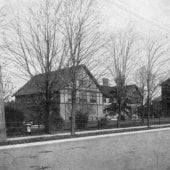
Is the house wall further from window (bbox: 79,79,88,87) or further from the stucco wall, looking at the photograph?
the stucco wall

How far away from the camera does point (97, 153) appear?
4234mm

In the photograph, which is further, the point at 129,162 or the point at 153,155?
the point at 153,155

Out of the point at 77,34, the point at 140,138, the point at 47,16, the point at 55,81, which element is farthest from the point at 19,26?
the point at 140,138

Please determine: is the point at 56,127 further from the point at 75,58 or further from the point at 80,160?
the point at 80,160

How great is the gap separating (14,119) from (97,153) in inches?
558

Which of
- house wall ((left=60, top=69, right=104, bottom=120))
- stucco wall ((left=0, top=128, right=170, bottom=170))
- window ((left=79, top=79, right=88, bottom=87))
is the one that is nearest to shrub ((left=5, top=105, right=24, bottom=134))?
house wall ((left=60, top=69, right=104, bottom=120))

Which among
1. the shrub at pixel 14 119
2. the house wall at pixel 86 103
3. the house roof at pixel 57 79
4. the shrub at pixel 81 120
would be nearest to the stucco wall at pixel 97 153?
the house roof at pixel 57 79

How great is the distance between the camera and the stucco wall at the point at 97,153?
10.8ft

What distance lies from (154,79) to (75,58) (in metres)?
9.36

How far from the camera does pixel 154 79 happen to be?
20.1 meters

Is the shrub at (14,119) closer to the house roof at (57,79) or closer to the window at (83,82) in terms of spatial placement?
the house roof at (57,79)

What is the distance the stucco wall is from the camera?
331cm

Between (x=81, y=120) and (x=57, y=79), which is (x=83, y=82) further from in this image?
(x=81, y=120)

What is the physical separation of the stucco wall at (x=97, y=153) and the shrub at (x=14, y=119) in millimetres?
12592
